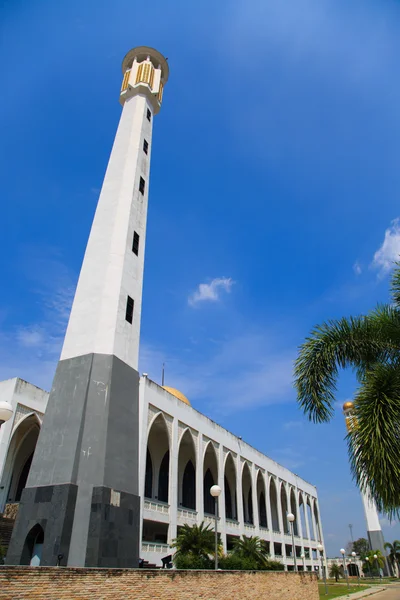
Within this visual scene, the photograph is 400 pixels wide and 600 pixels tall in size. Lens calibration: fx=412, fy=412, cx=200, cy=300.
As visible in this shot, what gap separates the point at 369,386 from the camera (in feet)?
29.9

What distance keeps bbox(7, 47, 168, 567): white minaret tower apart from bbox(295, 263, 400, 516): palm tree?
642cm

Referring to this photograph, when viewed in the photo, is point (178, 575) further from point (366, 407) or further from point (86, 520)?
point (366, 407)

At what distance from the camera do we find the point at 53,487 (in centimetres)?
1227

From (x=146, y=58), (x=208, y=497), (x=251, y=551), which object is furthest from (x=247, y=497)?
(x=146, y=58)

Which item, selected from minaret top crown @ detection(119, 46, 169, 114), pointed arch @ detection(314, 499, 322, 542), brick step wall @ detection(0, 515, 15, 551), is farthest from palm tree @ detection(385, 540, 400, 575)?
minaret top crown @ detection(119, 46, 169, 114)

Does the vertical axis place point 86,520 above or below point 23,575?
above

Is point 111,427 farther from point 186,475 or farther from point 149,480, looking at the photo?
point 186,475

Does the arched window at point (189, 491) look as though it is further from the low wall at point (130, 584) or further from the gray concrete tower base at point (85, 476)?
the gray concrete tower base at point (85, 476)

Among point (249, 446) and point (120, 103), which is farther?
point (249, 446)

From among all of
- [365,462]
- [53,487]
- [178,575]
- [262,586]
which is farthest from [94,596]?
[262,586]

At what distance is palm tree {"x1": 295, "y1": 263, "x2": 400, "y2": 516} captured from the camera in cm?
838

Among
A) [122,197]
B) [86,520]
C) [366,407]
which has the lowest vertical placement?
[86,520]

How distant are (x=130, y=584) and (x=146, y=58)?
93.7 feet

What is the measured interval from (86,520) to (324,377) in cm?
785
